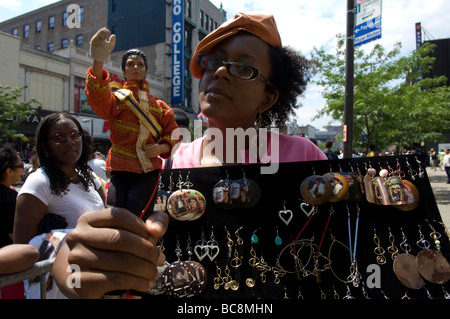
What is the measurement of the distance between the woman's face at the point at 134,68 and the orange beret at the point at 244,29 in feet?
0.93

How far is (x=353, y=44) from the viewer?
19.5 feet

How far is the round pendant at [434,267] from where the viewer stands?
1.03m

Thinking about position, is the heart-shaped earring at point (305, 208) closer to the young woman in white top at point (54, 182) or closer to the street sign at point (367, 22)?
the young woman in white top at point (54, 182)

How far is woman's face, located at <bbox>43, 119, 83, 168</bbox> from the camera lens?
1.72 metres

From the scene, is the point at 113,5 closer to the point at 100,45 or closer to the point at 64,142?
the point at 64,142

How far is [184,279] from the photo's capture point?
1.08 metres

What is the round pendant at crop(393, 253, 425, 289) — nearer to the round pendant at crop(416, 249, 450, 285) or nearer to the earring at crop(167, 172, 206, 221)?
the round pendant at crop(416, 249, 450, 285)

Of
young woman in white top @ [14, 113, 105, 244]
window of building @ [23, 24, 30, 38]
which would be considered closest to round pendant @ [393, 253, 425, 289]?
young woman in white top @ [14, 113, 105, 244]

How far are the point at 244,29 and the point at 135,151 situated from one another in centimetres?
74

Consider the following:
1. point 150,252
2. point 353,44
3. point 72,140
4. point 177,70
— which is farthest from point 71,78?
point 150,252

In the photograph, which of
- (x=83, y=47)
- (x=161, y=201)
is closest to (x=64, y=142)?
(x=161, y=201)

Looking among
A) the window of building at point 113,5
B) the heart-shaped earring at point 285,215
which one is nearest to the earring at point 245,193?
the heart-shaped earring at point 285,215

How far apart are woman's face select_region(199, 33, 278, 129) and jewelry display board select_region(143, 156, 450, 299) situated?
0.30m
